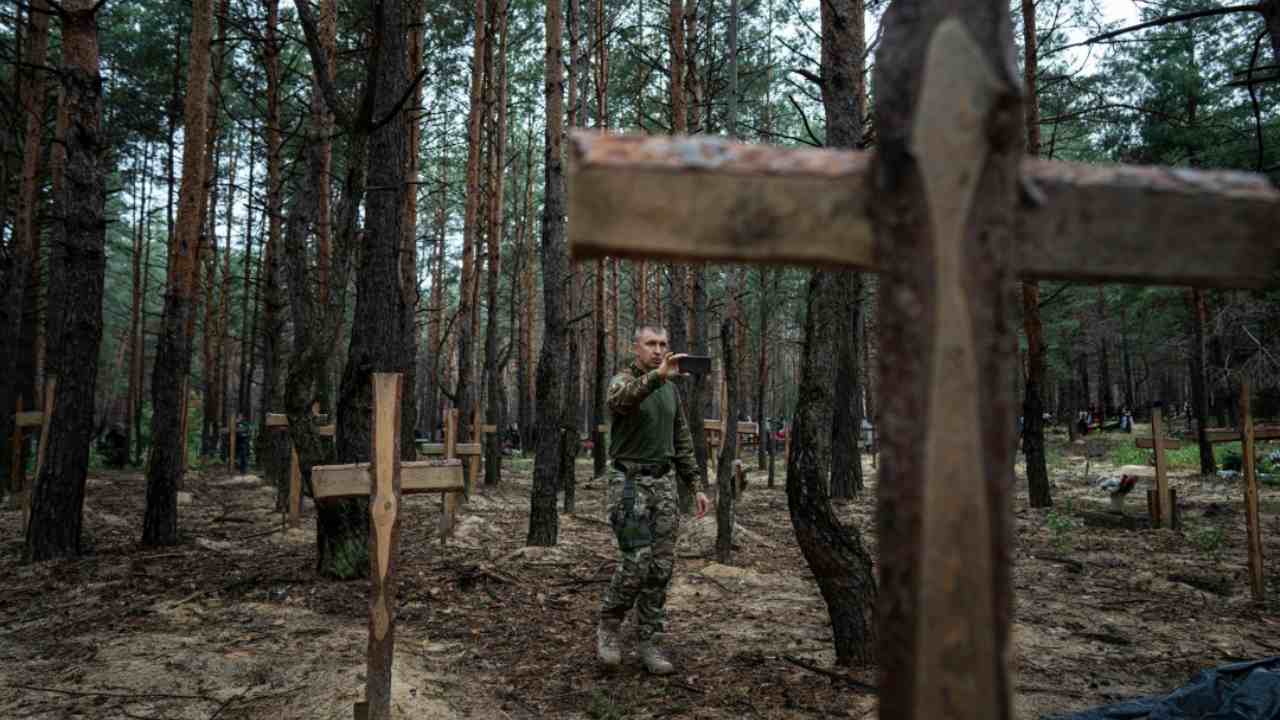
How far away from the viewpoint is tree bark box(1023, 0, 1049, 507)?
35.4 ft

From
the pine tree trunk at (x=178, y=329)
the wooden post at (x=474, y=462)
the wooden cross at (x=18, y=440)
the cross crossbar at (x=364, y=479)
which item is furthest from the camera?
the wooden post at (x=474, y=462)

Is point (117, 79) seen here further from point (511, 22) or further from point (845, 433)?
point (845, 433)

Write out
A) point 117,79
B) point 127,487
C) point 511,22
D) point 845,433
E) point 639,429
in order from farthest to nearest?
point 511,22 → point 117,79 → point 127,487 → point 845,433 → point 639,429

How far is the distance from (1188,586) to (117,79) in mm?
22373

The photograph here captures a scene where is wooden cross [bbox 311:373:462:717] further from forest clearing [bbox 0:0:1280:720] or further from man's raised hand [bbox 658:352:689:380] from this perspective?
man's raised hand [bbox 658:352:689:380]

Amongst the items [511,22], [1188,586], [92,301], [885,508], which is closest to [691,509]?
[1188,586]

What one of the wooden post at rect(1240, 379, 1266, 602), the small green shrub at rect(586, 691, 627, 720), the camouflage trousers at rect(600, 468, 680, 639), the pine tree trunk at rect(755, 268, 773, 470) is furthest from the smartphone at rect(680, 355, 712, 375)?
the pine tree trunk at rect(755, 268, 773, 470)

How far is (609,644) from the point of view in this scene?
4.57m

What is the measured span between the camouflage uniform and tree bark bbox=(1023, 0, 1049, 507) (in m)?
7.94

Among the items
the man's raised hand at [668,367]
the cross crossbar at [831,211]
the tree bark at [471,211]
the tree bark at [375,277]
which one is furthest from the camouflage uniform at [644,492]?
the tree bark at [471,211]

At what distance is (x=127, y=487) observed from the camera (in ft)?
43.9

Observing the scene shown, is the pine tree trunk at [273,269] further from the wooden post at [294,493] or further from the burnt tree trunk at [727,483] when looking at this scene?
the burnt tree trunk at [727,483]

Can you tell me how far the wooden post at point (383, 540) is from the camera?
3240 mm

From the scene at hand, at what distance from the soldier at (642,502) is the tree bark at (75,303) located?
208 inches
